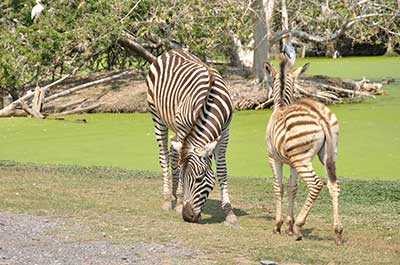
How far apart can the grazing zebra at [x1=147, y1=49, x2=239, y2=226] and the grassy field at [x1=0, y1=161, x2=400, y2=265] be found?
0.92ft

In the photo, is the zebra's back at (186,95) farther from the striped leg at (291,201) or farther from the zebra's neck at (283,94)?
the striped leg at (291,201)

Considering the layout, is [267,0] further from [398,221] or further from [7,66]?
[398,221]

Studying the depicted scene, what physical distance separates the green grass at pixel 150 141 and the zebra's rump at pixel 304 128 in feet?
16.1

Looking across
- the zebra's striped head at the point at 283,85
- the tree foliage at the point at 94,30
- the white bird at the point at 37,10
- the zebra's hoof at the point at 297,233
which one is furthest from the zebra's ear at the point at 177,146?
the white bird at the point at 37,10

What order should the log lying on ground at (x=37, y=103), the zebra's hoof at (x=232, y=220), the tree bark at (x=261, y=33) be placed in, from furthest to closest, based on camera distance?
the tree bark at (x=261, y=33), the log lying on ground at (x=37, y=103), the zebra's hoof at (x=232, y=220)

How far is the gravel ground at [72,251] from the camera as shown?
7.00 meters

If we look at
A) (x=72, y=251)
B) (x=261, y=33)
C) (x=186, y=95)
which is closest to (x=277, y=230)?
(x=186, y=95)

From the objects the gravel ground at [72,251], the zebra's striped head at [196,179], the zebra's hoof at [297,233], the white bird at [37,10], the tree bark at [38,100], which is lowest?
the tree bark at [38,100]

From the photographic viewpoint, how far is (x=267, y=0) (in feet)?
72.9

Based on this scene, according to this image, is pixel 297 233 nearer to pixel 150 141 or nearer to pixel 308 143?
pixel 308 143

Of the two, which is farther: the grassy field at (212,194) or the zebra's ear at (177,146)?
the zebra's ear at (177,146)

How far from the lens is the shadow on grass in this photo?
931cm

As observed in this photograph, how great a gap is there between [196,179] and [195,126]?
0.55 metres

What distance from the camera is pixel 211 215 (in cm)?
967
